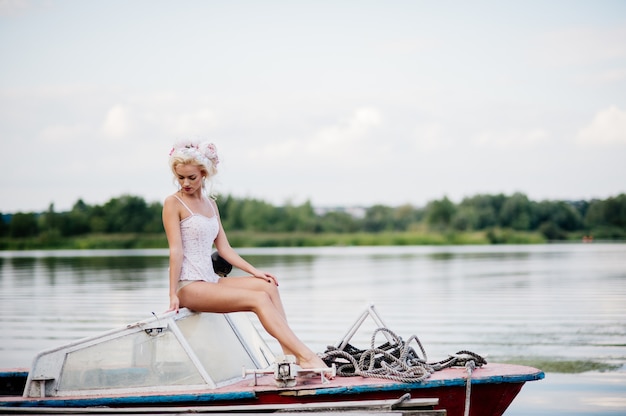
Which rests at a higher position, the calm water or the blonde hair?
the blonde hair

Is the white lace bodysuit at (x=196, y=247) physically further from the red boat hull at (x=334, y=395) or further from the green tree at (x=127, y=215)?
the green tree at (x=127, y=215)

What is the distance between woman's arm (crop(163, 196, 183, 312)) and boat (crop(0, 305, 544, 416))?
0.63ft

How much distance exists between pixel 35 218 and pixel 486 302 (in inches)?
2699

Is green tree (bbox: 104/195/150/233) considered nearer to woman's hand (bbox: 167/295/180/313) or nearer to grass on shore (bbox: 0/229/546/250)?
grass on shore (bbox: 0/229/546/250)

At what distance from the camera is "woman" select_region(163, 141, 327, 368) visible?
7.55m

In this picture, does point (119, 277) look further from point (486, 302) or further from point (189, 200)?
point (189, 200)

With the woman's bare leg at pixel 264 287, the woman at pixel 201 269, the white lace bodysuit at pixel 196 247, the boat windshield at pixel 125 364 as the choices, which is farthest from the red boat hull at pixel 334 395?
the white lace bodysuit at pixel 196 247

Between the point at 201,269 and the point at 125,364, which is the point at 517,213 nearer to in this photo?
the point at 201,269

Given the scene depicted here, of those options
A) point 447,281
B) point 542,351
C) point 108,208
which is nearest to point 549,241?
point 108,208

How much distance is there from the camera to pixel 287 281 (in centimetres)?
3108

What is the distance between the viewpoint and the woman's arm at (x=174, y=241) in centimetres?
765

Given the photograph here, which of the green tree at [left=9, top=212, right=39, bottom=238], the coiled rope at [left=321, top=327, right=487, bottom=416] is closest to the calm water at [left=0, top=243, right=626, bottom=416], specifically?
the coiled rope at [left=321, top=327, right=487, bottom=416]

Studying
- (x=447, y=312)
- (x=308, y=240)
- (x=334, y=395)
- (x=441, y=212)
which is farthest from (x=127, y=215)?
(x=334, y=395)

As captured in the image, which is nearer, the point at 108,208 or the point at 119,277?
the point at 119,277
